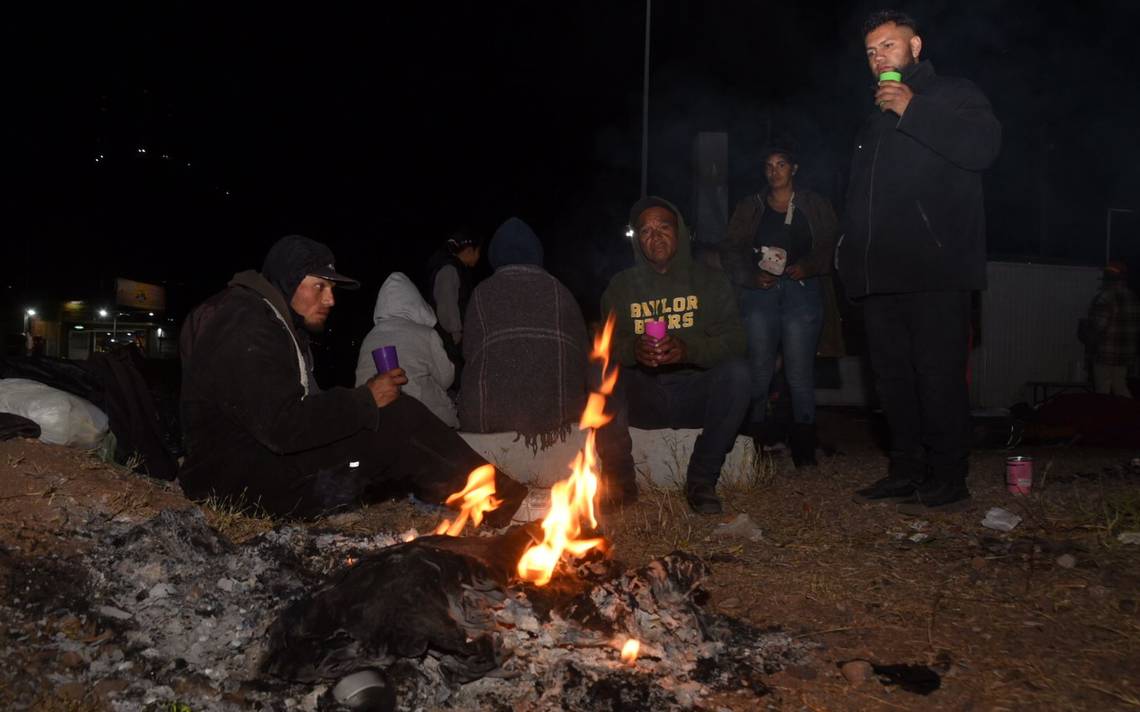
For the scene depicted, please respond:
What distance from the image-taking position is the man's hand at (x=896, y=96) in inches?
145

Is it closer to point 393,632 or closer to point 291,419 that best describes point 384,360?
point 291,419

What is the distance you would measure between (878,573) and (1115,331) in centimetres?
955

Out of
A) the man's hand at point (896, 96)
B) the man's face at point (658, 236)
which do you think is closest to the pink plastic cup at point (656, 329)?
the man's face at point (658, 236)

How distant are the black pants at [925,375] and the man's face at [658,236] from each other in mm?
1171

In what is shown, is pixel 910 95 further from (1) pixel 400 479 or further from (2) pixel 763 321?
(1) pixel 400 479

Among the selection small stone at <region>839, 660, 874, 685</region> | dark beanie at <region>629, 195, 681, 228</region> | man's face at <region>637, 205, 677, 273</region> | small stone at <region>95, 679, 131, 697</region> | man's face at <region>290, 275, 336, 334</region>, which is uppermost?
dark beanie at <region>629, 195, 681, 228</region>

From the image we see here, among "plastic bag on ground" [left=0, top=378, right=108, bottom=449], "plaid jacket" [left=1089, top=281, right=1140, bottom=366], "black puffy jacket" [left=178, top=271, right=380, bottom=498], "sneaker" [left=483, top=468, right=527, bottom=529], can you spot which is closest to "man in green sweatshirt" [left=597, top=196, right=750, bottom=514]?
"sneaker" [left=483, top=468, right=527, bottom=529]

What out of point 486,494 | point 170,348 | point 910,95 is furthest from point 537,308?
point 170,348

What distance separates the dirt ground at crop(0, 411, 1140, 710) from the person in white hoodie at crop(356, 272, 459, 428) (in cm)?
89

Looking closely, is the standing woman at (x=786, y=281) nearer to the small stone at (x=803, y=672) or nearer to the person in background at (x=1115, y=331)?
the small stone at (x=803, y=672)

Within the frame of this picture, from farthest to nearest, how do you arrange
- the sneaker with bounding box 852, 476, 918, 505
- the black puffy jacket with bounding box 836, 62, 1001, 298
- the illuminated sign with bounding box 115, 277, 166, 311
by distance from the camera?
the illuminated sign with bounding box 115, 277, 166, 311 → the sneaker with bounding box 852, 476, 918, 505 → the black puffy jacket with bounding box 836, 62, 1001, 298

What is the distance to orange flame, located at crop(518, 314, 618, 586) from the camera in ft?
9.46

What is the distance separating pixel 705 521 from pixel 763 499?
21.3 inches

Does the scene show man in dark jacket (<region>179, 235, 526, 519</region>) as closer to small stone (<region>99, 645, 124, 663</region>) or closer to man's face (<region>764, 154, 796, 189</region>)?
small stone (<region>99, 645, 124, 663</region>)
